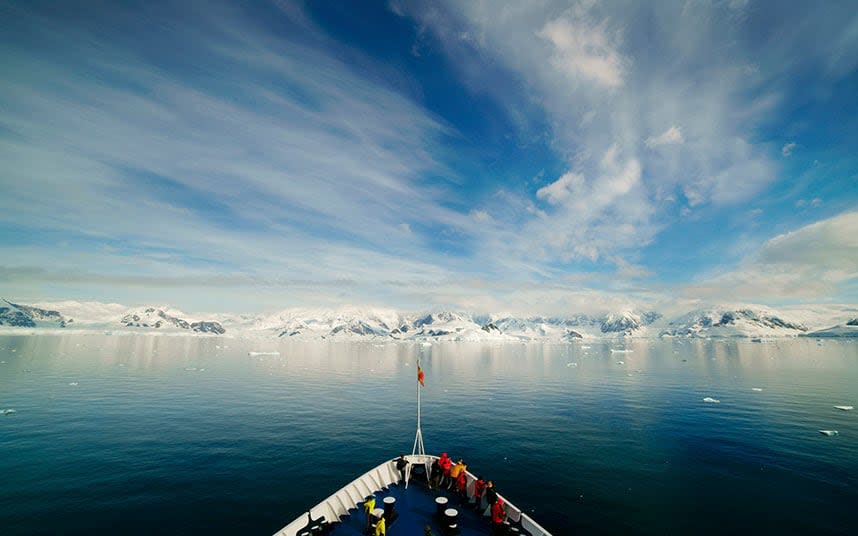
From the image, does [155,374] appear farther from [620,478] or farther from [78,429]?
[620,478]

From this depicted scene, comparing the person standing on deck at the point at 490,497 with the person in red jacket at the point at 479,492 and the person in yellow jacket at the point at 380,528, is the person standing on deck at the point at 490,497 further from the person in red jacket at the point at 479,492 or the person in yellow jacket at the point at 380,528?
Answer: the person in yellow jacket at the point at 380,528

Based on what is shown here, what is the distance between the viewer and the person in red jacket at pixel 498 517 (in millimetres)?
19172

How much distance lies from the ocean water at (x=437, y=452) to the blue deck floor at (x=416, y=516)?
6.80 m

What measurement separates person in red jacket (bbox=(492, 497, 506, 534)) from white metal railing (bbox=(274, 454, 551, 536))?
0.56m

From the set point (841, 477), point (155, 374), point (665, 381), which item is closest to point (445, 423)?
point (841, 477)

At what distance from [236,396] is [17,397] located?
35.0 meters

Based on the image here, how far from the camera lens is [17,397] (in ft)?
209

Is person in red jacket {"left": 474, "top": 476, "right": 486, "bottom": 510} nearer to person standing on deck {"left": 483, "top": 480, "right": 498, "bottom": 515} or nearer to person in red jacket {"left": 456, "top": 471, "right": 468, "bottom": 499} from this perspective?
person standing on deck {"left": 483, "top": 480, "right": 498, "bottom": 515}

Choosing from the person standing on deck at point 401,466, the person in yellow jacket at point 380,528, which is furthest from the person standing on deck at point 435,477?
the person in yellow jacket at point 380,528

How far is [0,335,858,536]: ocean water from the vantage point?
26500mm

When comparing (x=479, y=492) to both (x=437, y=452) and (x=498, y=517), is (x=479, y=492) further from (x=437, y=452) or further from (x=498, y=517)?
(x=437, y=452)

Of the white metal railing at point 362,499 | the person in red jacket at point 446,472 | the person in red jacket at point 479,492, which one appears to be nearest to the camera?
the white metal railing at point 362,499

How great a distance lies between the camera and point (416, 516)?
2217 cm

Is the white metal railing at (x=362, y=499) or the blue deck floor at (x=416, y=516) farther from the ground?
the white metal railing at (x=362, y=499)
